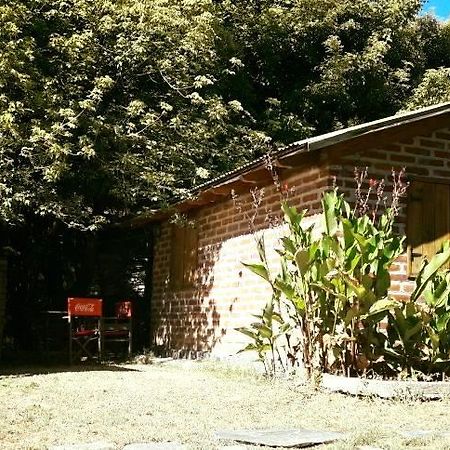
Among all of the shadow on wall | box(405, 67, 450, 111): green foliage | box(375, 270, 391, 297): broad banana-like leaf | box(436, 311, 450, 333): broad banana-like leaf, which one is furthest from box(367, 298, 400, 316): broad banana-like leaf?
box(405, 67, 450, 111): green foliage

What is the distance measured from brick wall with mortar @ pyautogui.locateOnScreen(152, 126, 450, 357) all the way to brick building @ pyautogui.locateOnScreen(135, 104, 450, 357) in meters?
0.01

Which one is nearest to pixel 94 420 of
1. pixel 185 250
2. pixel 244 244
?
pixel 244 244

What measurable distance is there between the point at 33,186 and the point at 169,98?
3.68 metres

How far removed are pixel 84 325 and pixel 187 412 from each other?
666 cm

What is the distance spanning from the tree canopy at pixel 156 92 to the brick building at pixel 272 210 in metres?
1.11

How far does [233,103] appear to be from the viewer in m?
14.1

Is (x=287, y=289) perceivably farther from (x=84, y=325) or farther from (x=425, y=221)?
(x=84, y=325)

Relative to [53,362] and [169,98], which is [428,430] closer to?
[53,362]

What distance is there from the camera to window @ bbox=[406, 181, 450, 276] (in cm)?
863

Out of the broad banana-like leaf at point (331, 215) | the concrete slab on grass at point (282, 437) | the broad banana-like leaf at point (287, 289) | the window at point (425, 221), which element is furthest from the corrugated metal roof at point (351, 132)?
the concrete slab on grass at point (282, 437)

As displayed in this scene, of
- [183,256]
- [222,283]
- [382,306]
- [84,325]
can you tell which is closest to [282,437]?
[382,306]

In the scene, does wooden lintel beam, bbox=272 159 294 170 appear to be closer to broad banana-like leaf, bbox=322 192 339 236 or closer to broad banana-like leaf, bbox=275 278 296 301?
broad banana-like leaf, bbox=322 192 339 236

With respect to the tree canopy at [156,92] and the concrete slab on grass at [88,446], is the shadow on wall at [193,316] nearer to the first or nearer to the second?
the tree canopy at [156,92]

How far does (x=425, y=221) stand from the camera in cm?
Answer: 872
